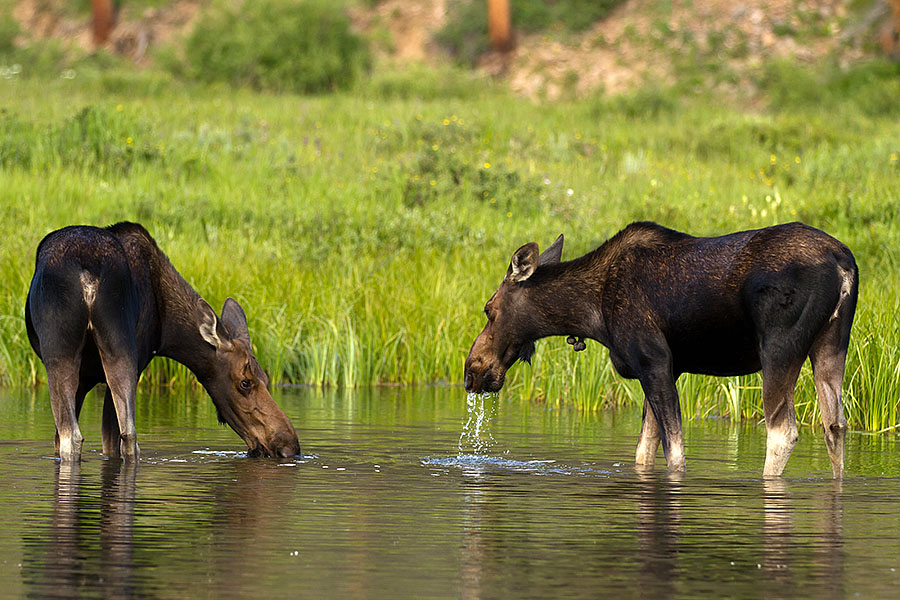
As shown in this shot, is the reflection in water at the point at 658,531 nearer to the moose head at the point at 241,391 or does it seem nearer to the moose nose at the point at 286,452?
the moose nose at the point at 286,452

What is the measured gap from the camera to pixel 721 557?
6910 mm

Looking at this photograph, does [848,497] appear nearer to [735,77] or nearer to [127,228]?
[127,228]

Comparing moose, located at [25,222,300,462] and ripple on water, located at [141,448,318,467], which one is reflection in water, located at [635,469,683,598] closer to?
ripple on water, located at [141,448,318,467]

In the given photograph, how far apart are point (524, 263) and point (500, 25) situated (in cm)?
4276

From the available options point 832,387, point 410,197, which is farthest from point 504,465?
point 410,197

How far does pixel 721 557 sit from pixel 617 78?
145 ft

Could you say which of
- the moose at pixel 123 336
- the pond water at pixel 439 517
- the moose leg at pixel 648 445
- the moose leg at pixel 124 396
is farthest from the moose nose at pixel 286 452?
the moose leg at pixel 648 445

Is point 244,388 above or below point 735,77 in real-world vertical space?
below

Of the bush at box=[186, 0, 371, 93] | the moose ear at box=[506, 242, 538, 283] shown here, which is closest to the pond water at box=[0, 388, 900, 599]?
the moose ear at box=[506, 242, 538, 283]

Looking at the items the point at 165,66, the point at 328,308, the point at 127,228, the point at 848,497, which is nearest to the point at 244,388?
the point at 127,228

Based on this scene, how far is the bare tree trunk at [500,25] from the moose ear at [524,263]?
42620 mm

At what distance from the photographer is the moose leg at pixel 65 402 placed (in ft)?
32.2

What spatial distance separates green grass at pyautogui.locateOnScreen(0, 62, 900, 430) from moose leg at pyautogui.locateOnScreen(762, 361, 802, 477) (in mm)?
3153

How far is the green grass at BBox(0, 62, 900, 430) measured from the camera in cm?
1664
